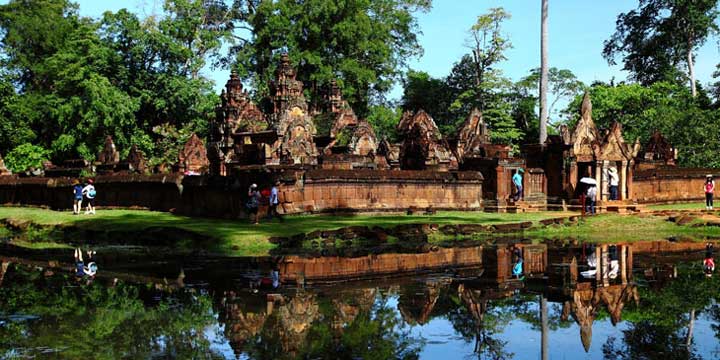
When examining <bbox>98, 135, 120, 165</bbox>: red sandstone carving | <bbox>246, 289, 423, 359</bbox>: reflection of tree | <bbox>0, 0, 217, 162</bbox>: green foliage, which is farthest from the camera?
<bbox>0, 0, 217, 162</bbox>: green foliage

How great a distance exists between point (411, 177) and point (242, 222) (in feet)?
24.0

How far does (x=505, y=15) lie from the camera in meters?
62.8

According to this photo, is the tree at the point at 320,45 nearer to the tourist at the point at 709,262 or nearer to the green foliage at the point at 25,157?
the green foliage at the point at 25,157

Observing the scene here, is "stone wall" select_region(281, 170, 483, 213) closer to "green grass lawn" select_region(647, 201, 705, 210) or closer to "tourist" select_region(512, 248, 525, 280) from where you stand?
"green grass lawn" select_region(647, 201, 705, 210)

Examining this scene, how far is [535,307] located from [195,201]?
1948cm

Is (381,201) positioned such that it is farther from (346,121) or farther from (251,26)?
(251,26)

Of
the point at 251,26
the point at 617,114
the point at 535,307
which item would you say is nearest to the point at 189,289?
the point at 535,307

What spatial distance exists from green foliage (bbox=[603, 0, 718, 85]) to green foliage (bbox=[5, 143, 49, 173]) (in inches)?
1941

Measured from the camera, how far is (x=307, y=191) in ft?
89.9

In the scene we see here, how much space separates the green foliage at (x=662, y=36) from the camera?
6506 centimetres

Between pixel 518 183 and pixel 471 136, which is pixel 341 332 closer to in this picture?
pixel 518 183

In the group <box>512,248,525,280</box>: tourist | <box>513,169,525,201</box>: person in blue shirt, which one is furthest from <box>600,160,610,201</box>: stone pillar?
<box>512,248,525,280</box>: tourist

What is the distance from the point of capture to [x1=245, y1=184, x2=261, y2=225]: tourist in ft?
80.8

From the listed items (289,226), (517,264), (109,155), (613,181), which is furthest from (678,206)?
(109,155)
